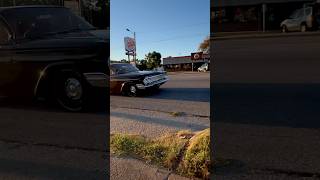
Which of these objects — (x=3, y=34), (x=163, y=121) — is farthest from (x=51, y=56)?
(x=163, y=121)

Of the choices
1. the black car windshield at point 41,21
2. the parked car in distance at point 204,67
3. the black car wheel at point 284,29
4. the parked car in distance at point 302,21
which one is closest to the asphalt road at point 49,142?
the black car windshield at point 41,21

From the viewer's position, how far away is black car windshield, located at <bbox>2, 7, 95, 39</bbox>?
16.3ft

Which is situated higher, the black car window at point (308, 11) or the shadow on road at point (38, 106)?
the black car window at point (308, 11)

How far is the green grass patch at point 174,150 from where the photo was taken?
4.20m

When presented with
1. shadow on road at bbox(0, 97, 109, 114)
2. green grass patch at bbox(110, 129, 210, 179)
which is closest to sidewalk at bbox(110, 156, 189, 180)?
green grass patch at bbox(110, 129, 210, 179)

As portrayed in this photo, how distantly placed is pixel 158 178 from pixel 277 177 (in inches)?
43.2

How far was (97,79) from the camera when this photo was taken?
16.9ft

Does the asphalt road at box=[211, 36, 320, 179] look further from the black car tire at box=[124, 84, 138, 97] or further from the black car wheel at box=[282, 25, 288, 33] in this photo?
the black car wheel at box=[282, 25, 288, 33]

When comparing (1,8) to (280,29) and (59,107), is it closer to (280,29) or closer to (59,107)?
(59,107)

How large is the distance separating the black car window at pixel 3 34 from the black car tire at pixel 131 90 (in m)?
3.21

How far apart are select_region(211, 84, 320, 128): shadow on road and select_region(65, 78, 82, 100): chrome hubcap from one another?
168cm

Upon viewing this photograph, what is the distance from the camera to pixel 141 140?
194 inches

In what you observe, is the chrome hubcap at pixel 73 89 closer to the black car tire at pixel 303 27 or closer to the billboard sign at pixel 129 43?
the billboard sign at pixel 129 43

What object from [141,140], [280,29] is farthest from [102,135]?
[280,29]
